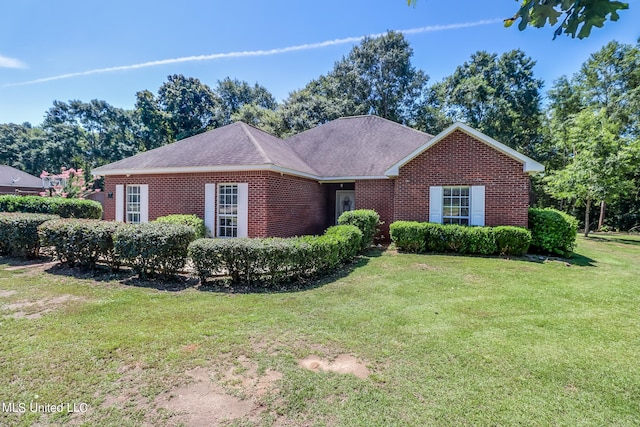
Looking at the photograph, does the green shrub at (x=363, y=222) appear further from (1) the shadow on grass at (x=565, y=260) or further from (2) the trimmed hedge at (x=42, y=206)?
(2) the trimmed hedge at (x=42, y=206)

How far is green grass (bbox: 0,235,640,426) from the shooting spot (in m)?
2.91

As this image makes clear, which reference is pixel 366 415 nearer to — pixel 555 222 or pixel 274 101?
pixel 555 222

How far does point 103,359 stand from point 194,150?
1077 cm

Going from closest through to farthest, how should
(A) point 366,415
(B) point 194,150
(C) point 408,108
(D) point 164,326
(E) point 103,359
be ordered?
(A) point 366,415 < (E) point 103,359 < (D) point 164,326 < (B) point 194,150 < (C) point 408,108

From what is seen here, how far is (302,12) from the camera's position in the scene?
11.4 meters

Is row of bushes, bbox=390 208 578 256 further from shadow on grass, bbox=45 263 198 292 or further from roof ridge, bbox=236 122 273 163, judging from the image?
shadow on grass, bbox=45 263 198 292

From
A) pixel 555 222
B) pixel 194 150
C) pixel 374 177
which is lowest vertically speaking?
pixel 555 222

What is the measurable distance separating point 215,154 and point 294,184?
11.0 feet

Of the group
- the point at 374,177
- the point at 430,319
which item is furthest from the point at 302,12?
the point at 430,319

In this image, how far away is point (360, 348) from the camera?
408cm

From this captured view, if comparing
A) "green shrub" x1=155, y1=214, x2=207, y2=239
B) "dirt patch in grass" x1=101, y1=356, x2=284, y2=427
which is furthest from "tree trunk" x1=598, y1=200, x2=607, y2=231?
"dirt patch in grass" x1=101, y1=356, x2=284, y2=427

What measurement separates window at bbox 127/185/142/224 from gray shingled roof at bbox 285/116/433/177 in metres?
7.92

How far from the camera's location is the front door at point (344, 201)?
624 inches

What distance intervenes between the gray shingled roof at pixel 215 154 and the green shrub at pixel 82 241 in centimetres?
450
